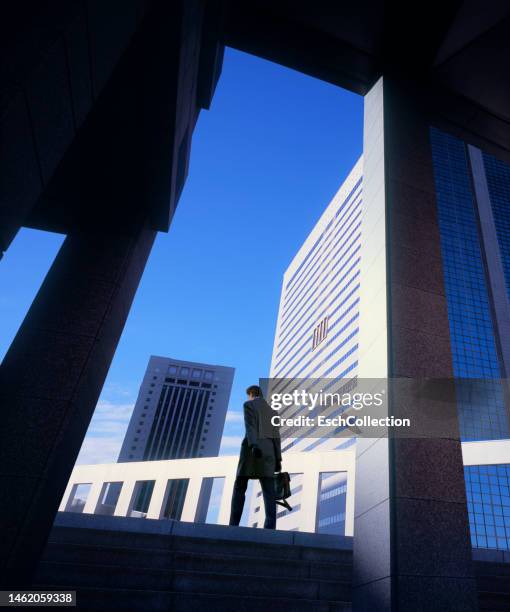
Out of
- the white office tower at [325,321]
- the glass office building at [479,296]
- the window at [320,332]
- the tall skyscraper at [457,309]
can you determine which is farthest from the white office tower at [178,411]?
the glass office building at [479,296]

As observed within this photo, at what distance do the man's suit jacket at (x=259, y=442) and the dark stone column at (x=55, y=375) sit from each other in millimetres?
2188

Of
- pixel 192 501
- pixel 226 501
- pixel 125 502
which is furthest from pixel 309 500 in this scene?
pixel 125 502

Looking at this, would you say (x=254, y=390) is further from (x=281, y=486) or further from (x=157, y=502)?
(x=157, y=502)

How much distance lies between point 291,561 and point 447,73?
809 cm

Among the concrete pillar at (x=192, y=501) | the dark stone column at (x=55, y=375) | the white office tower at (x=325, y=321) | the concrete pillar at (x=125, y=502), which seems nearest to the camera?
the dark stone column at (x=55, y=375)

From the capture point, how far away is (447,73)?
761cm

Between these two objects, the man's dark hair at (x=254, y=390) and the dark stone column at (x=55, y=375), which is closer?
the dark stone column at (x=55, y=375)

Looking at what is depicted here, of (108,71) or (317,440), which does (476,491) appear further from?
(108,71)

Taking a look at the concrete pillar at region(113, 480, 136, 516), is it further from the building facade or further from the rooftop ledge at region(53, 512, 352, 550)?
the building facade

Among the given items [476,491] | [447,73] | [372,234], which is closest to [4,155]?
[372,234]

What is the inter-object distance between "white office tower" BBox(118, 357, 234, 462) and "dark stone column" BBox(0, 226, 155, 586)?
10823cm

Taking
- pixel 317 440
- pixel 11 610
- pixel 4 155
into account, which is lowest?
pixel 11 610

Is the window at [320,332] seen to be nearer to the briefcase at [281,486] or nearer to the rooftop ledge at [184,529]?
the briefcase at [281,486]

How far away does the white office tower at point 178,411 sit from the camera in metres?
111
